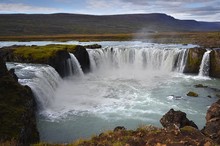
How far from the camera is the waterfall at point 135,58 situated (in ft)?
162

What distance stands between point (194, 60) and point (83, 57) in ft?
64.4

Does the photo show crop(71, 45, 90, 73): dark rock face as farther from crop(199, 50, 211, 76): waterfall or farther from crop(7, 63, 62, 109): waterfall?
crop(199, 50, 211, 76): waterfall

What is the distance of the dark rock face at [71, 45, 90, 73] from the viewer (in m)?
46.8

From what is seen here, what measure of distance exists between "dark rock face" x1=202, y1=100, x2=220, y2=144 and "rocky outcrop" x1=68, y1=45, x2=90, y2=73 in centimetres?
3336

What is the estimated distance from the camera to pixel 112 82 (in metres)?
40.0

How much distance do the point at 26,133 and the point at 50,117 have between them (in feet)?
26.0

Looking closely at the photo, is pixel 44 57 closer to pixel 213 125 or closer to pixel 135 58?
pixel 135 58

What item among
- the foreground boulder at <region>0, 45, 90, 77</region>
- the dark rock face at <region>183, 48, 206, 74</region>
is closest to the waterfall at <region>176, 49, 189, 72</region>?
the dark rock face at <region>183, 48, 206, 74</region>

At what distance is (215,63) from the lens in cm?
4459

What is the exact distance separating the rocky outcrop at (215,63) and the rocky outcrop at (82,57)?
2147 centimetres

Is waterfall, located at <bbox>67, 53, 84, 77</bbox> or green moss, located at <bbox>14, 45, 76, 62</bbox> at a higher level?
green moss, located at <bbox>14, 45, 76, 62</bbox>

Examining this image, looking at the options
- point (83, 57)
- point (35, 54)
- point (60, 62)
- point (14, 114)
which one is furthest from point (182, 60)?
point (14, 114)

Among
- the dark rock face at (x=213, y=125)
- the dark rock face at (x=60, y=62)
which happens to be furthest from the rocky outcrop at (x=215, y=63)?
the dark rock face at (x=213, y=125)

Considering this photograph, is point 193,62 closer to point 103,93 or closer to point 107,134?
point 103,93
